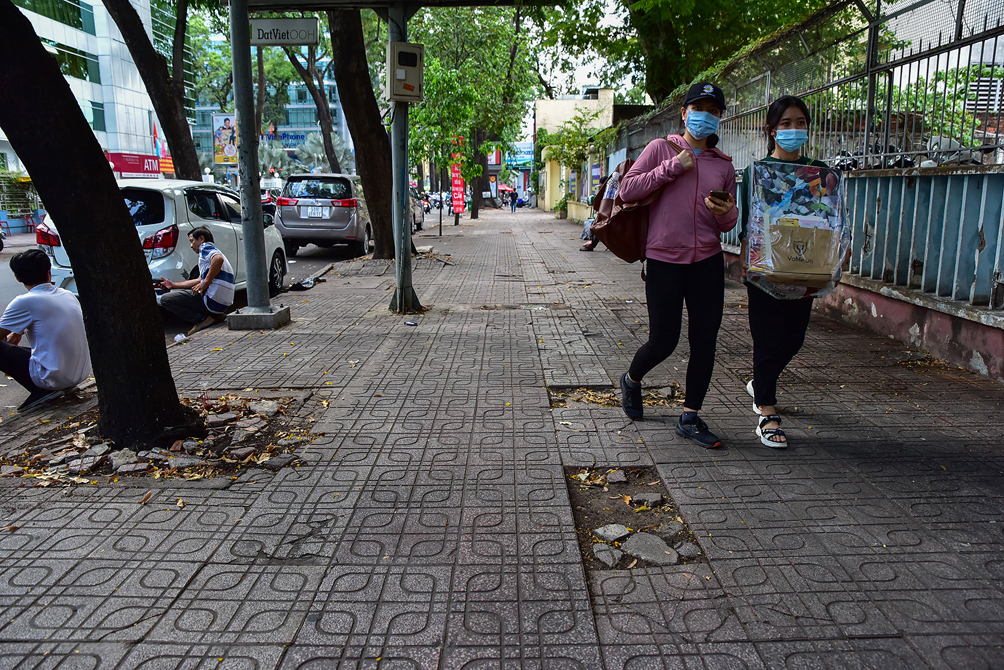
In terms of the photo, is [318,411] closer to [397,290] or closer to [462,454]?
[462,454]

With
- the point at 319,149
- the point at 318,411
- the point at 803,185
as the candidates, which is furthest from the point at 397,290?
the point at 319,149

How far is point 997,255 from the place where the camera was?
5.02 m

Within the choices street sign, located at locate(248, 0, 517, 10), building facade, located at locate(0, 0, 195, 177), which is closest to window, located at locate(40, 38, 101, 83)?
building facade, located at locate(0, 0, 195, 177)

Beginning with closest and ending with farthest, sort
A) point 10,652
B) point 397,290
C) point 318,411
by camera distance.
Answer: point 10,652
point 318,411
point 397,290

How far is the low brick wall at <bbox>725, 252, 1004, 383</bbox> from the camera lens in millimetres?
5086

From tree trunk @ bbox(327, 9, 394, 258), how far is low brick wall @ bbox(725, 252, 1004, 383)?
23.1 feet

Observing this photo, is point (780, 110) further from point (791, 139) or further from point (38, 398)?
point (38, 398)

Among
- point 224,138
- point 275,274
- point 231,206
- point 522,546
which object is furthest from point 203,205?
point 224,138

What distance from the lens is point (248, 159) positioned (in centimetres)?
738

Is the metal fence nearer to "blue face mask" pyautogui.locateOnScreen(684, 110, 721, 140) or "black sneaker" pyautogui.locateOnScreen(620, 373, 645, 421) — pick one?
"blue face mask" pyautogui.locateOnScreen(684, 110, 721, 140)

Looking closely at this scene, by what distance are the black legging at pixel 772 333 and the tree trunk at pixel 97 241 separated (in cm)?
320

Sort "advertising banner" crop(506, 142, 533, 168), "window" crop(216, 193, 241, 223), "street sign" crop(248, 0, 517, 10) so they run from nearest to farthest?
"street sign" crop(248, 0, 517, 10)
"window" crop(216, 193, 241, 223)
"advertising banner" crop(506, 142, 533, 168)

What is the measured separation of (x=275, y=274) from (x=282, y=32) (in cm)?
380

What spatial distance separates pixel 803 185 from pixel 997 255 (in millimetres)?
2187
